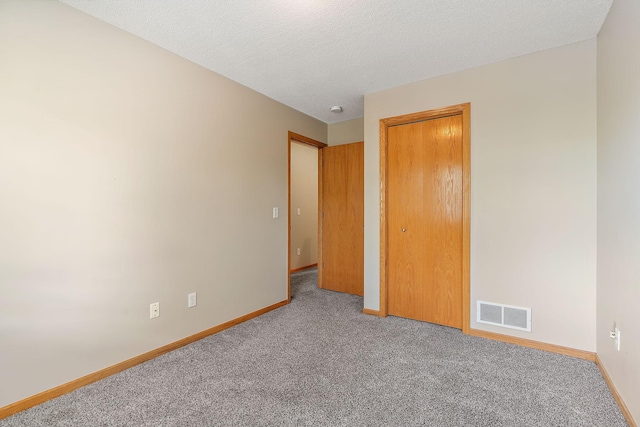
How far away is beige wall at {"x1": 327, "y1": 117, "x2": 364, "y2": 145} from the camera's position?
13.5 feet

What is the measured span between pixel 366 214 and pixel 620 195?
1.96m

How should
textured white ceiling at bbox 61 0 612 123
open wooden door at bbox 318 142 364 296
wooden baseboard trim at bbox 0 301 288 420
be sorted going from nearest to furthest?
wooden baseboard trim at bbox 0 301 288 420
textured white ceiling at bbox 61 0 612 123
open wooden door at bbox 318 142 364 296

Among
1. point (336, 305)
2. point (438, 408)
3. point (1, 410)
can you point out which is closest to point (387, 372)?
point (438, 408)

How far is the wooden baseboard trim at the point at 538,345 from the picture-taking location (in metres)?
2.23

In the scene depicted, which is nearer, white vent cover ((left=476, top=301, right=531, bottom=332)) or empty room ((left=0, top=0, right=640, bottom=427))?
empty room ((left=0, top=0, right=640, bottom=427))

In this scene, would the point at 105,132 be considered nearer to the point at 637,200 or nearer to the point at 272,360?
the point at 272,360

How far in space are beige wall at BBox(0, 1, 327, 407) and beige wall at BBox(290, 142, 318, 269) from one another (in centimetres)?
232

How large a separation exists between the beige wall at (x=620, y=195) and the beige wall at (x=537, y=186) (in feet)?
0.39

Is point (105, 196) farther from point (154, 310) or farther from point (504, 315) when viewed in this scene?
point (504, 315)

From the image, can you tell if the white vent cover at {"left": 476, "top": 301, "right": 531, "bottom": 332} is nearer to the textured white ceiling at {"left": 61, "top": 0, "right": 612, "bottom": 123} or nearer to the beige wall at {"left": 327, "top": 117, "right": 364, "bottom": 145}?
the textured white ceiling at {"left": 61, "top": 0, "right": 612, "bottom": 123}

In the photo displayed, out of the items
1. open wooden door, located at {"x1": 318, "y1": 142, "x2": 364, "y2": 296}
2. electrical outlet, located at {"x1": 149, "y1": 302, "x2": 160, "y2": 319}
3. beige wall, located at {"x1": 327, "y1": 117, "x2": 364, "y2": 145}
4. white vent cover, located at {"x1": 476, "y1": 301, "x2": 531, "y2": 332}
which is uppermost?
beige wall, located at {"x1": 327, "y1": 117, "x2": 364, "y2": 145}

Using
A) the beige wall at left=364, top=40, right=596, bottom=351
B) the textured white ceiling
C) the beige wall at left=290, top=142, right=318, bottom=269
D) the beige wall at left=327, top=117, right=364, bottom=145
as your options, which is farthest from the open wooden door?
the beige wall at left=364, top=40, right=596, bottom=351

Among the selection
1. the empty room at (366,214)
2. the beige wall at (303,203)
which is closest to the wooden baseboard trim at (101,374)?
the empty room at (366,214)

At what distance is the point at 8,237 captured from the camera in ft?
5.37
